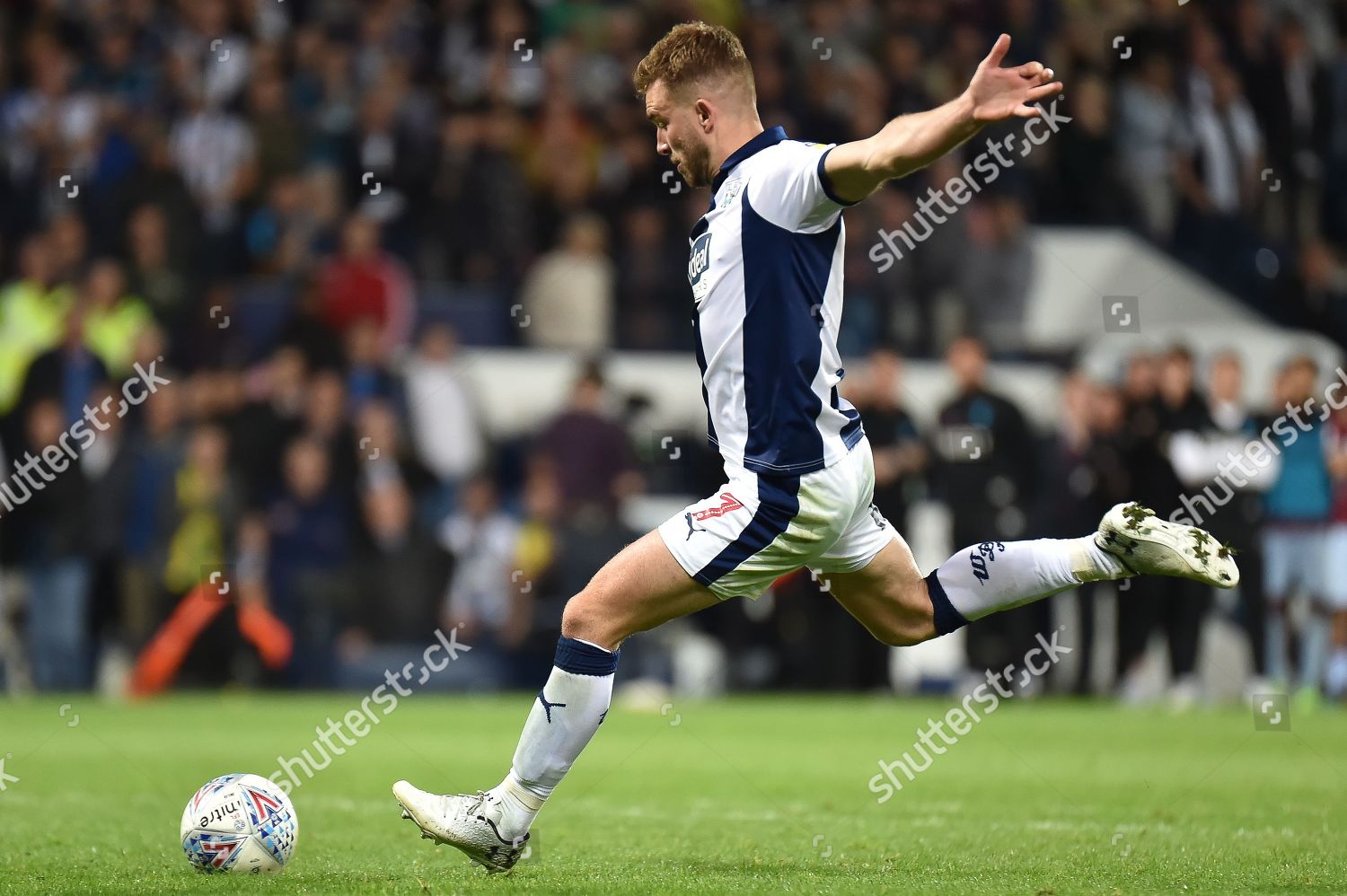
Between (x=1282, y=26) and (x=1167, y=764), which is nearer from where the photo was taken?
(x=1167, y=764)

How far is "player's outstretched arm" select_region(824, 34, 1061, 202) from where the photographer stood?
519 centimetres

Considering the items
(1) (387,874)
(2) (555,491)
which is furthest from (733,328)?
(2) (555,491)

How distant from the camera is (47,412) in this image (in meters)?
15.6

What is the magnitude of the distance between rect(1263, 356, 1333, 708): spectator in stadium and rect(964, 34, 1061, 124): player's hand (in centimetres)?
1054

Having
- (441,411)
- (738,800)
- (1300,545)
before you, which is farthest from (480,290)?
(738,800)

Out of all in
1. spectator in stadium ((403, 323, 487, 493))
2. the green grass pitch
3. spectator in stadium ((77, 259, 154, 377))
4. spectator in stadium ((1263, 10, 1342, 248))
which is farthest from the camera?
spectator in stadium ((1263, 10, 1342, 248))

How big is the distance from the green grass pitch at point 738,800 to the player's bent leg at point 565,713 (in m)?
0.17

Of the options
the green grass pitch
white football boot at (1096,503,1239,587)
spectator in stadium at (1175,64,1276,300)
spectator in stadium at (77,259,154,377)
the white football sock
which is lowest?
the green grass pitch

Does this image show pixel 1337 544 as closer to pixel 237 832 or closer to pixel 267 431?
pixel 267 431

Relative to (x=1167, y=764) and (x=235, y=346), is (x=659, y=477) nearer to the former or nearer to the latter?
(x=235, y=346)

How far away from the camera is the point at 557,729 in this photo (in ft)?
19.3

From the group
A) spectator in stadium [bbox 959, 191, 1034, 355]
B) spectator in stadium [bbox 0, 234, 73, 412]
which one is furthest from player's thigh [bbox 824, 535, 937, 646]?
spectator in stadium [bbox 959, 191, 1034, 355]

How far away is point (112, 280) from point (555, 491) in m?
4.25

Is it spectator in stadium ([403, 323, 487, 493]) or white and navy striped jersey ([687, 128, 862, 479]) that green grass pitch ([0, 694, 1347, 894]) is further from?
spectator in stadium ([403, 323, 487, 493])
